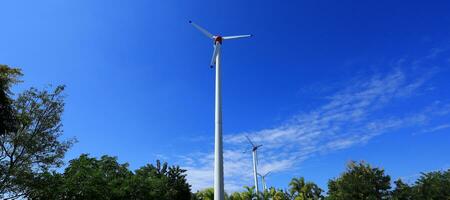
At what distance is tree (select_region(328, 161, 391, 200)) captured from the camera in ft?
181

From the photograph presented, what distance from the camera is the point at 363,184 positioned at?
183 feet

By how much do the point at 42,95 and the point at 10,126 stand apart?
50.4ft

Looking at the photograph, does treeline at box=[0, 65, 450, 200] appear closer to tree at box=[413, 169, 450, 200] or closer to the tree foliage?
the tree foliage

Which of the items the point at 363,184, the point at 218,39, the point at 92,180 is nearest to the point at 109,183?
the point at 92,180

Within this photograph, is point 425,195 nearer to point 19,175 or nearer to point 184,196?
point 184,196

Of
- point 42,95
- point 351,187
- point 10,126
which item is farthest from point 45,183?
point 351,187

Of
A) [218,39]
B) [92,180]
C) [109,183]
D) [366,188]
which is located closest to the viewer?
[218,39]

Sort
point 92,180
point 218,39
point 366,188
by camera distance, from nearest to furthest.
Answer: point 218,39
point 92,180
point 366,188

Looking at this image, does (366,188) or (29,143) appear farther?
(366,188)

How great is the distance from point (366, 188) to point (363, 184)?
76cm

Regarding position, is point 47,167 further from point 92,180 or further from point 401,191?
point 401,191

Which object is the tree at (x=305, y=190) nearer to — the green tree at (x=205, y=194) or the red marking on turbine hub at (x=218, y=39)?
the green tree at (x=205, y=194)

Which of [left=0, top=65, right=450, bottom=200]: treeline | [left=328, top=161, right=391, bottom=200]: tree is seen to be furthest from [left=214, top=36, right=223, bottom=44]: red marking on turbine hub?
[left=328, top=161, right=391, bottom=200]: tree

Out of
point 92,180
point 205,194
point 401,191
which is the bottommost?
point 92,180
